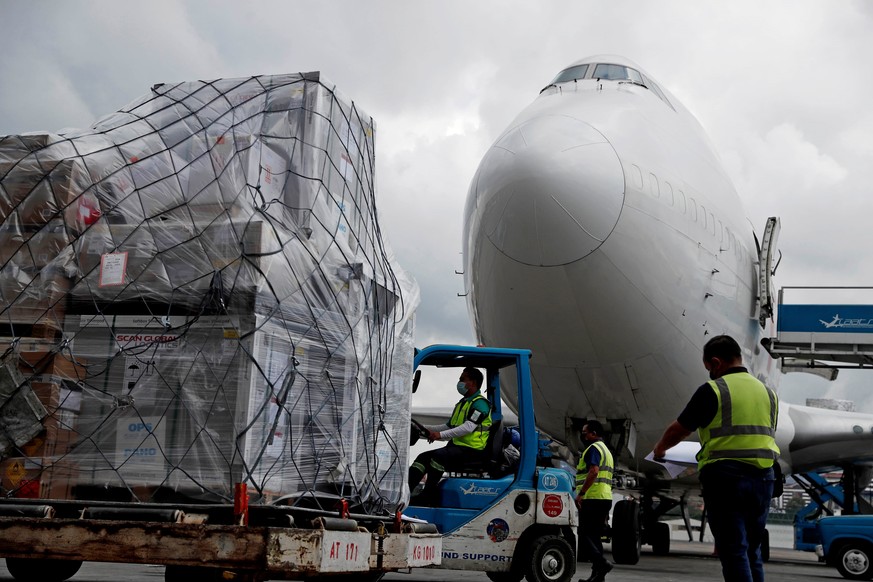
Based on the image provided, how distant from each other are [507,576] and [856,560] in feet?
19.8

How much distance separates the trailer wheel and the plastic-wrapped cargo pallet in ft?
37.7

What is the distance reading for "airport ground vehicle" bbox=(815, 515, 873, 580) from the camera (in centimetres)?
1056

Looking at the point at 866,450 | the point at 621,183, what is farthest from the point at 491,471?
the point at 866,450

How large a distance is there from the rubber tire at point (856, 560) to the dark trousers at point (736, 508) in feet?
25.0

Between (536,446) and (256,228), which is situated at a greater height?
(256,228)

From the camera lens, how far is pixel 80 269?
3924 mm

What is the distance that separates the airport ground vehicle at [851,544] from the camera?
1056 cm

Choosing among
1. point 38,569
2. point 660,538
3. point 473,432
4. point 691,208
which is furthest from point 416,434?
point 660,538

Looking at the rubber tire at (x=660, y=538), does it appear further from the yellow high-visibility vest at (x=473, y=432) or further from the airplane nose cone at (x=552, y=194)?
the yellow high-visibility vest at (x=473, y=432)

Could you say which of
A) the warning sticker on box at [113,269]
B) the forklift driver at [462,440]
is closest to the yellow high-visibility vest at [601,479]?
the forklift driver at [462,440]

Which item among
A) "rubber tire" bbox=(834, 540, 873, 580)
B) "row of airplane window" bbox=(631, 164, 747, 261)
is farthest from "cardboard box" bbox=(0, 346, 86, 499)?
"rubber tire" bbox=(834, 540, 873, 580)

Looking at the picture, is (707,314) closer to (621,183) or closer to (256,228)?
(621,183)

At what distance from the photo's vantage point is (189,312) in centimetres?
381

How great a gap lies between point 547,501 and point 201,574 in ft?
10.3
